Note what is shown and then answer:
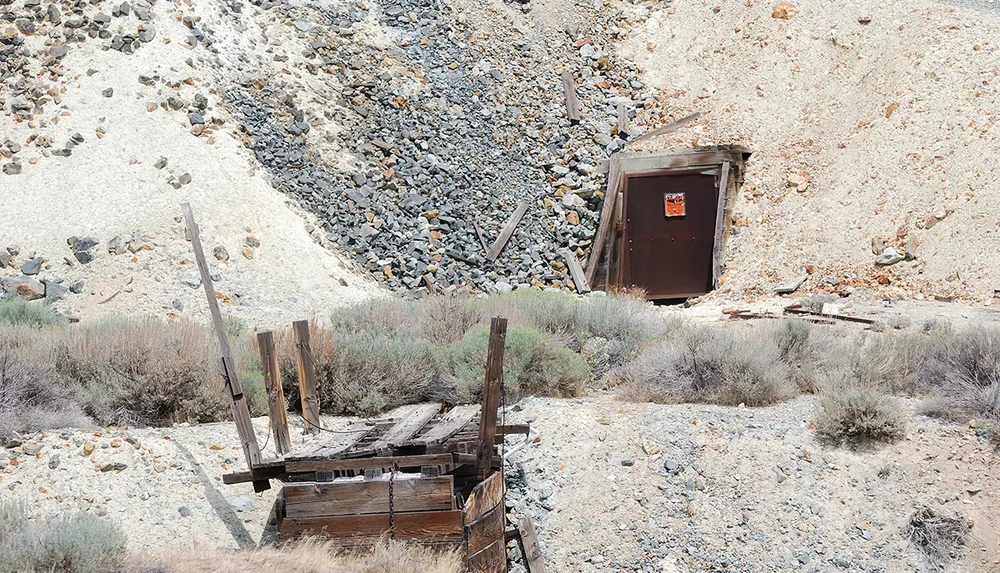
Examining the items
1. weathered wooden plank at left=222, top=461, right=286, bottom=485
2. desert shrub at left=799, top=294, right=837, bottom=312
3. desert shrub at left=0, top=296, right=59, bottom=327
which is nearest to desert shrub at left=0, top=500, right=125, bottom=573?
weathered wooden plank at left=222, top=461, right=286, bottom=485

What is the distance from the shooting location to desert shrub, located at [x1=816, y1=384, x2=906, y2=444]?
29.3 feet

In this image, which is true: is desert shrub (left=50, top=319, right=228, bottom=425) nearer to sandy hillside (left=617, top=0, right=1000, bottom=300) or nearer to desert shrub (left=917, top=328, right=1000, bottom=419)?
desert shrub (left=917, top=328, right=1000, bottom=419)

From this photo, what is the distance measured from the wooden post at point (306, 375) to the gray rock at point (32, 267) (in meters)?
7.72

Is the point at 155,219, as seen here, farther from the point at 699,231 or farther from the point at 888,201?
the point at 888,201

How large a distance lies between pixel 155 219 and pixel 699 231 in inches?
397

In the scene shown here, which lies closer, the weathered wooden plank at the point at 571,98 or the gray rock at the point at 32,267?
the gray rock at the point at 32,267

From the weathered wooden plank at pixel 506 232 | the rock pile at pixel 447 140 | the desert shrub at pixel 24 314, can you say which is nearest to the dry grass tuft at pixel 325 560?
the desert shrub at pixel 24 314

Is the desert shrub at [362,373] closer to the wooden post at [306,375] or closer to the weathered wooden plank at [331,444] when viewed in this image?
the wooden post at [306,375]

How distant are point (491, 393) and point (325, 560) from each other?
5.62 ft

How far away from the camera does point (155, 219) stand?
1592 centimetres

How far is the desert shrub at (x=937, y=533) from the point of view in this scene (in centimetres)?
790

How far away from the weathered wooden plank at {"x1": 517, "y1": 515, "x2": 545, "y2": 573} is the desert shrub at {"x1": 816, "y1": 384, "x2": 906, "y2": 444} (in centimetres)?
297

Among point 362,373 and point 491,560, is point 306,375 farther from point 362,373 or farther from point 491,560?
point 491,560

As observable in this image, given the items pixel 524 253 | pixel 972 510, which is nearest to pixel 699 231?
pixel 524 253
